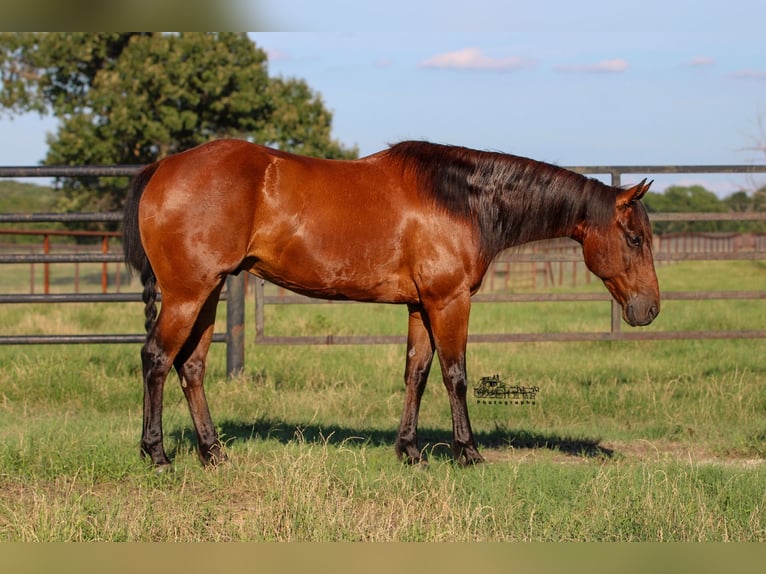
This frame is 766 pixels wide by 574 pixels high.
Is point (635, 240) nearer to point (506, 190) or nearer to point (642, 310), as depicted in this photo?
point (642, 310)

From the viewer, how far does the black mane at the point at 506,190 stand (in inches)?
209

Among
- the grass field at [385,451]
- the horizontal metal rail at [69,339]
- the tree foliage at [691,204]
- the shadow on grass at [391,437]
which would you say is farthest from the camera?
the tree foliage at [691,204]

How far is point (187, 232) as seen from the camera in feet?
16.0

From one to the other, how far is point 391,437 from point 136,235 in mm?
2296

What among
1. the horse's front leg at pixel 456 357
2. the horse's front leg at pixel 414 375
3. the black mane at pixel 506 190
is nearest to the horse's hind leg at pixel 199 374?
the horse's front leg at pixel 414 375

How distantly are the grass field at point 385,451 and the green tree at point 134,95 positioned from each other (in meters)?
17.6

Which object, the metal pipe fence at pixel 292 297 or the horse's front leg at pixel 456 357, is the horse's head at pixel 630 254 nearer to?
the horse's front leg at pixel 456 357

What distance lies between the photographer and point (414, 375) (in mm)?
5484

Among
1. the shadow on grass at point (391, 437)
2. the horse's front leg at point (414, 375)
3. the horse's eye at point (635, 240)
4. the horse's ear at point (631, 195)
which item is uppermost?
the horse's ear at point (631, 195)

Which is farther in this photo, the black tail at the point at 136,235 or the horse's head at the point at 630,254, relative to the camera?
the horse's head at the point at 630,254

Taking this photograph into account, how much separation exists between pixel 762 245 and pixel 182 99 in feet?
85.1

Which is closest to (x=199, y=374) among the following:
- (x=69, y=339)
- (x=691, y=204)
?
(x=69, y=339)

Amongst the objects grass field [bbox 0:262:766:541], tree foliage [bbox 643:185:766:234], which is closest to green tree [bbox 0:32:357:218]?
grass field [bbox 0:262:766:541]

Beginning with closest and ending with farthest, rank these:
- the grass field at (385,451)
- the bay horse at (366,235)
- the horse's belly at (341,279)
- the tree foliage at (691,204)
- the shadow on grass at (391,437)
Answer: the grass field at (385,451), the bay horse at (366,235), the horse's belly at (341,279), the shadow on grass at (391,437), the tree foliage at (691,204)
